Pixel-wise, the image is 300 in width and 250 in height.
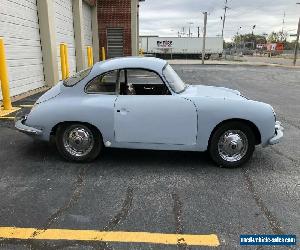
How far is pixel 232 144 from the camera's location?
14.1 feet

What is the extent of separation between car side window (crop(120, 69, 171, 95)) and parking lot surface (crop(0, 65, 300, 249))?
1.05 metres

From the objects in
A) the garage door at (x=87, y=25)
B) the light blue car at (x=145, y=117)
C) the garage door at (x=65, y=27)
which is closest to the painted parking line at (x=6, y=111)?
the light blue car at (x=145, y=117)

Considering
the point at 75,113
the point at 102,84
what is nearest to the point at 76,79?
the point at 102,84

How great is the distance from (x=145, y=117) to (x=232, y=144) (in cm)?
129

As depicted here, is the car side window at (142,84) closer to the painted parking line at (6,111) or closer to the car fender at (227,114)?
the car fender at (227,114)

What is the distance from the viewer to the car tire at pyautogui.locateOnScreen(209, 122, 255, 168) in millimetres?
4266

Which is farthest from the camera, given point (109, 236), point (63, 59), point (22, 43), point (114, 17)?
point (114, 17)

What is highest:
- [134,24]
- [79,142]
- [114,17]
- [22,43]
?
[114,17]

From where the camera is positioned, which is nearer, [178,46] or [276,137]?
[276,137]

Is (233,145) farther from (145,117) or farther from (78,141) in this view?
(78,141)

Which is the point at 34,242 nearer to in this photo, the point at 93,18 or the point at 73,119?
the point at 73,119

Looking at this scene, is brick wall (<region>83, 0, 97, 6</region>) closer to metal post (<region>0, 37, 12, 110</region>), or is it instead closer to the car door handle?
metal post (<region>0, 37, 12, 110</region>)

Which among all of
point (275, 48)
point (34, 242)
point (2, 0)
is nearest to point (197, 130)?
Answer: point (34, 242)

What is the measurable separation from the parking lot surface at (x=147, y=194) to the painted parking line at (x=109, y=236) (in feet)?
0.18
